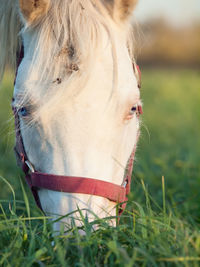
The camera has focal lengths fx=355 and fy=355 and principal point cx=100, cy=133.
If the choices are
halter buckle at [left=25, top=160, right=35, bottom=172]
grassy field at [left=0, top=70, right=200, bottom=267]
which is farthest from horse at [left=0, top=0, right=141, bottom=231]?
grassy field at [left=0, top=70, right=200, bottom=267]

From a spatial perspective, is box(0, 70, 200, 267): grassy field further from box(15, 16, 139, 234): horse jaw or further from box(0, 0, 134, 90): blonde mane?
box(0, 0, 134, 90): blonde mane

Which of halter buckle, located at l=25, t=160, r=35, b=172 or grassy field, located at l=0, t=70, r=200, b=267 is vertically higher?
halter buckle, located at l=25, t=160, r=35, b=172

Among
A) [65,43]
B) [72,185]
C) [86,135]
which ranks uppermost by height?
[65,43]

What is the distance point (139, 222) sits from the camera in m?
1.76

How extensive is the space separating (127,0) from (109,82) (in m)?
0.56

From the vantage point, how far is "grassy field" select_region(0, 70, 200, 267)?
1435 millimetres

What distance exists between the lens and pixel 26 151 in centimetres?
192

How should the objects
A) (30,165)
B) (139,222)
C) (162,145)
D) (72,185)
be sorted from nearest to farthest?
1. (72,185)
2. (139,222)
3. (30,165)
4. (162,145)

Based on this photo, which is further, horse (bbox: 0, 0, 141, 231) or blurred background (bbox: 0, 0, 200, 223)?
blurred background (bbox: 0, 0, 200, 223)

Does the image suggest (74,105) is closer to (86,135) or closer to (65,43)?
(86,135)

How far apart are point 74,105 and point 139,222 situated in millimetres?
662

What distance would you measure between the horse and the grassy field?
120mm

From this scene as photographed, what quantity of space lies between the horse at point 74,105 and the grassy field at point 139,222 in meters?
0.12

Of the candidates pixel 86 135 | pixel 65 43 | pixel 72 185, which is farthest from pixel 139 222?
pixel 65 43
